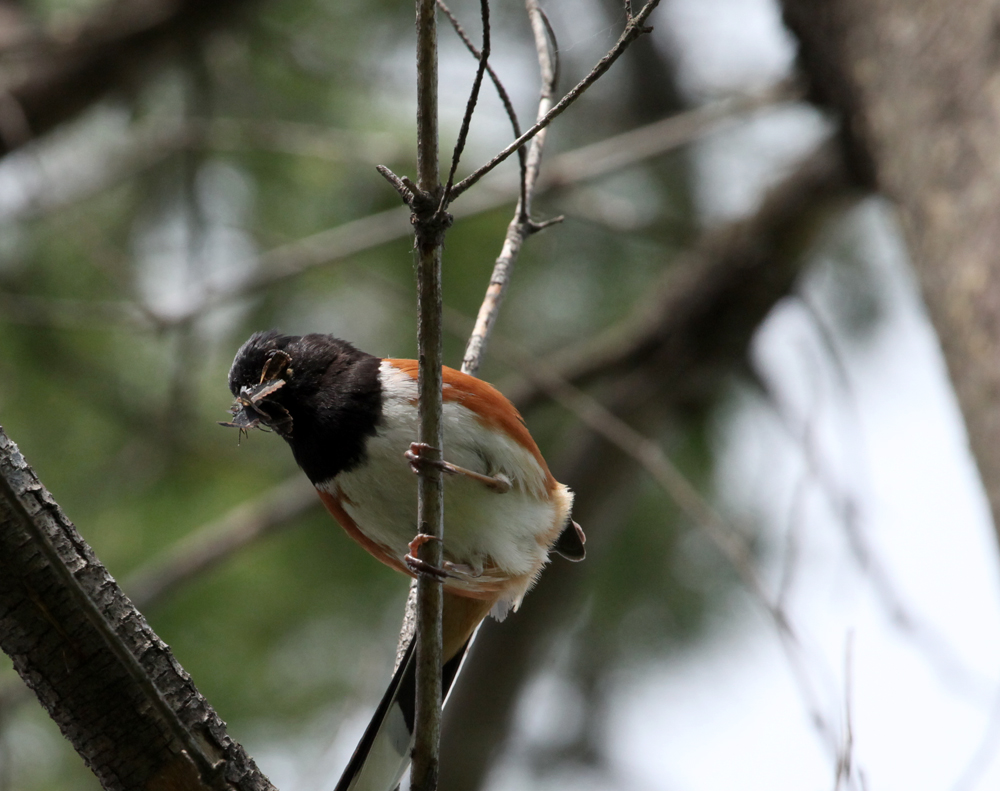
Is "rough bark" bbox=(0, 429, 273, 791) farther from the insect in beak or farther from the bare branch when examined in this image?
the bare branch

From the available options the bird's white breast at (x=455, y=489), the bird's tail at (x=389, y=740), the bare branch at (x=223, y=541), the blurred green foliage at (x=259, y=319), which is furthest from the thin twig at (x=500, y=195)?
the bird's tail at (x=389, y=740)

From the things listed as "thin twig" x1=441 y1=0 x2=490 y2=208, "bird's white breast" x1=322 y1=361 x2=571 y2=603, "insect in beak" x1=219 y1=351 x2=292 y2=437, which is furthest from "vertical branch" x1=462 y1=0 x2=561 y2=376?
"thin twig" x1=441 y1=0 x2=490 y2=208

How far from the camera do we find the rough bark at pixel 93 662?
139 cm

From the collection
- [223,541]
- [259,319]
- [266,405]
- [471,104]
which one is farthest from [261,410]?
[259,319]

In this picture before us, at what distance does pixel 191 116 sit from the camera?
4707 mm

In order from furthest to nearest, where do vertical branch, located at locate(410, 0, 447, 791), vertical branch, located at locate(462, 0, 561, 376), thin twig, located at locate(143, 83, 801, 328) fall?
1. thin twig, located at locate(143, 83, 801, 328)
2. vertical branch, located at locate(462, 0, 561, 376)
3. vertical branch, located at locate(410, 0, 447, 791)

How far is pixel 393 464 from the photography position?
2.15 m

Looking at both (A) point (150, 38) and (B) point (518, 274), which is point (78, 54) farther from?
(B) point (518, 274)

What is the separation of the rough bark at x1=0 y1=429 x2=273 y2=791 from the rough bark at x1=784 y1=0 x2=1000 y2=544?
220cm

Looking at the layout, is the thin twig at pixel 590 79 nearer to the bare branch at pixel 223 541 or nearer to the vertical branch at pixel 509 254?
the vertical branch at pixel 509 254

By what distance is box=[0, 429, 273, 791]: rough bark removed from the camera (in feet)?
4.55

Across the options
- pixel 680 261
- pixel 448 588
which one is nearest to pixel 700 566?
pixel 680 261

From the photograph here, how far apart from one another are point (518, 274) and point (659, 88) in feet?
5.23

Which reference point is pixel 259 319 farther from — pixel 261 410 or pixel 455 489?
pixel 455 489
